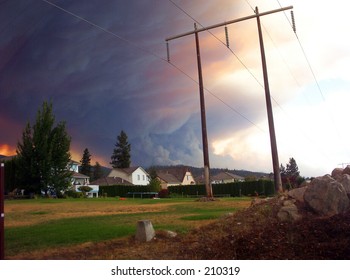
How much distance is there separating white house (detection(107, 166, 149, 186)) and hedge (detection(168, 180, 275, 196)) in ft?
56.0

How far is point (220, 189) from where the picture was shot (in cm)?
4409

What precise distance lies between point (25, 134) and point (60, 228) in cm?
323

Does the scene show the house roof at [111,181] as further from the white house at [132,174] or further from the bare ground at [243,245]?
the bare ground at [243,245]

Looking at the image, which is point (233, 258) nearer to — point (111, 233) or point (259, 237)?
point (259, 237)

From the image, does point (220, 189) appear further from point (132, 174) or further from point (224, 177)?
→ point (224, 177)

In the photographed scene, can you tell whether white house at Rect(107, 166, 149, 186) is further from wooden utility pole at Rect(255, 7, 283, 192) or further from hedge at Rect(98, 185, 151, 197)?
wooden utility pole at Rect(255, 7, 283, 192)

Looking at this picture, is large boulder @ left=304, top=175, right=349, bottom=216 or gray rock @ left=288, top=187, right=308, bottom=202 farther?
gray rock @ left=288, top=187, right=308, bottom=202

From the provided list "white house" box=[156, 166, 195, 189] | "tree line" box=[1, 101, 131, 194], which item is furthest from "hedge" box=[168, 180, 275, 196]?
"tree line" box=[1, 101, 131, 194]

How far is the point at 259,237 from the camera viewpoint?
20.3 feet

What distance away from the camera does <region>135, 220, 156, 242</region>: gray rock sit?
6.67 m

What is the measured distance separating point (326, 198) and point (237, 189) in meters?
34.6

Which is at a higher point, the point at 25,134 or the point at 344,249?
the point at 25,134

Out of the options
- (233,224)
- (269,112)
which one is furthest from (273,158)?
(233,224)
